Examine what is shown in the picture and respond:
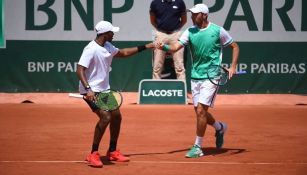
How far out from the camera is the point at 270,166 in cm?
938

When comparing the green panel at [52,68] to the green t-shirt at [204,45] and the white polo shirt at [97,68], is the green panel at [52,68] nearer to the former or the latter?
the green t-shirt at [204,45]

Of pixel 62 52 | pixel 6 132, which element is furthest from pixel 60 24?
pixel 6 132

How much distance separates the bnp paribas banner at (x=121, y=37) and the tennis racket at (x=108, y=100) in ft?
23.7

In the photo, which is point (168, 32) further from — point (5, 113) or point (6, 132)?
point (6, 132)

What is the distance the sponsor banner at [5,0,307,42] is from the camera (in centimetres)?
1653

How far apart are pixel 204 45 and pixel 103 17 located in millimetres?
6816

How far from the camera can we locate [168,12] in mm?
15391

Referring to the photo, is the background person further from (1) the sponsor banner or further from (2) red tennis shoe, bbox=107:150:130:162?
(2) red tennis shoe, bbox=107:150:130:162

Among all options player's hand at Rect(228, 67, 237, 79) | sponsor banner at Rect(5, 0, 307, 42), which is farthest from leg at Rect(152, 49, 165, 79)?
player's hand at Rect(228, 67, 237, 79)

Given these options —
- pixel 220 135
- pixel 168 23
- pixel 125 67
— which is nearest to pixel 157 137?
pixel 220 135

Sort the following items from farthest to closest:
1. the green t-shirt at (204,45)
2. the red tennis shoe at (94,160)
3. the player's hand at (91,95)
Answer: the green t-shirt at (204,45)
the red tennis shoe at (94,160)
the player's hand at (91,95)

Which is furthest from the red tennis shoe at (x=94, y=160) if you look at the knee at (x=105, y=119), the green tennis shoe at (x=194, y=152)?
the green tennis shoe at (x=194, y=152)

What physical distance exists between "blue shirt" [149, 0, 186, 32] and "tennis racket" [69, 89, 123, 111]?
6.27 m

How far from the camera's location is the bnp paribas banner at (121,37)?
1655 cm
